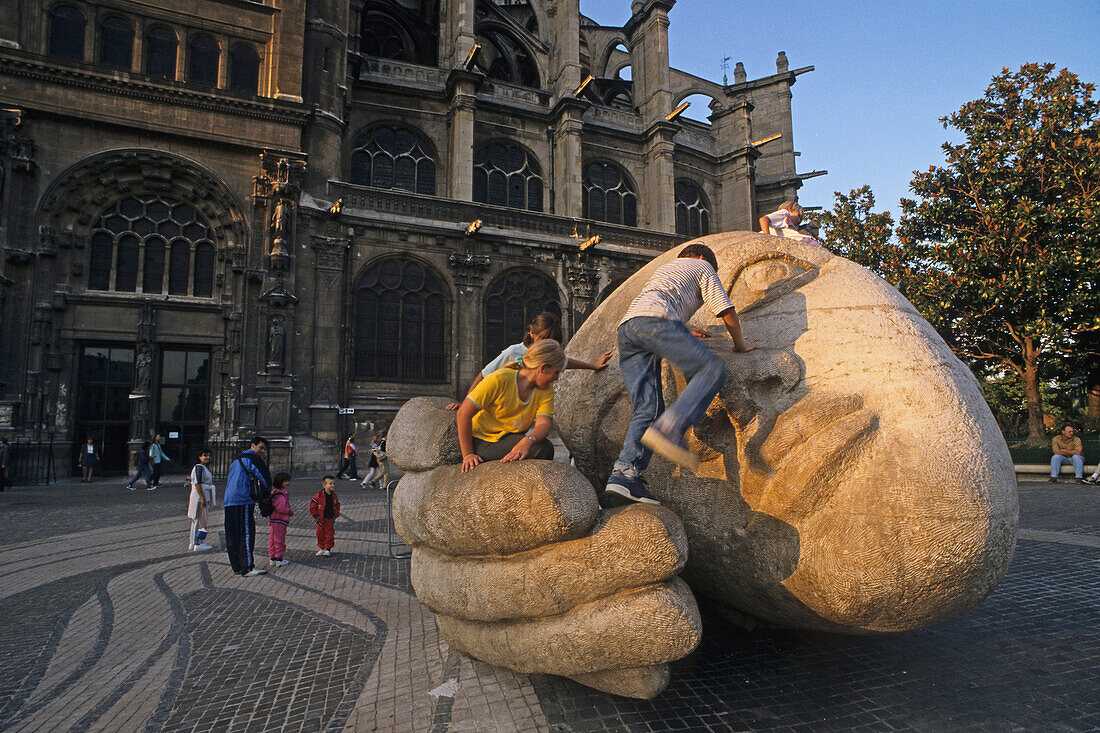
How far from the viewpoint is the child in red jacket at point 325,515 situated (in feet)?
23.6

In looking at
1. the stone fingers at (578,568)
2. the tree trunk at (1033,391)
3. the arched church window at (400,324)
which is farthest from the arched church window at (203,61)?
the tree trunk at (1033,391)

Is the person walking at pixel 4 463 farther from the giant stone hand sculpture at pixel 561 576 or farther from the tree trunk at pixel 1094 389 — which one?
the tree trunk at pixel 1094 389

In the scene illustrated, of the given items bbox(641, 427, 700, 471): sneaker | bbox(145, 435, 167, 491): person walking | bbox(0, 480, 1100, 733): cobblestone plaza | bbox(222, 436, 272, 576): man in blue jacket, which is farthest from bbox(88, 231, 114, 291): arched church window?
bbox(641, 427, 700, 471): sneaker

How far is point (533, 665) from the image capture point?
2.86 m

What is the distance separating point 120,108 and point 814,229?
89.6 feet

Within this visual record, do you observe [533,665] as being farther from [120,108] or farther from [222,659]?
[120,108]

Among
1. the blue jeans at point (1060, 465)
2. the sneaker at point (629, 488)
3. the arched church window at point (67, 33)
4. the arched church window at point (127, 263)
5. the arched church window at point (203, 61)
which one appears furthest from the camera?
the arched church window at point (203, 61)

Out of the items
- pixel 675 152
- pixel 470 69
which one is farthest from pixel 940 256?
pixel 470 69

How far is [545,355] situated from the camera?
3.21 meters

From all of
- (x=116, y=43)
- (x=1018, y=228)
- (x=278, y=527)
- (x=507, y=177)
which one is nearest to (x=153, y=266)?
(x=116, y=43)

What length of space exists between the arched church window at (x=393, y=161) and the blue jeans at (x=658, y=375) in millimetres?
22695

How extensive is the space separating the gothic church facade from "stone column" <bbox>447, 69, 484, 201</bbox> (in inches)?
3.7

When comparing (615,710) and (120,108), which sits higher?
(120,108)

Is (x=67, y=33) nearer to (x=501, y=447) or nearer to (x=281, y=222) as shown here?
(x=281, y=222)
